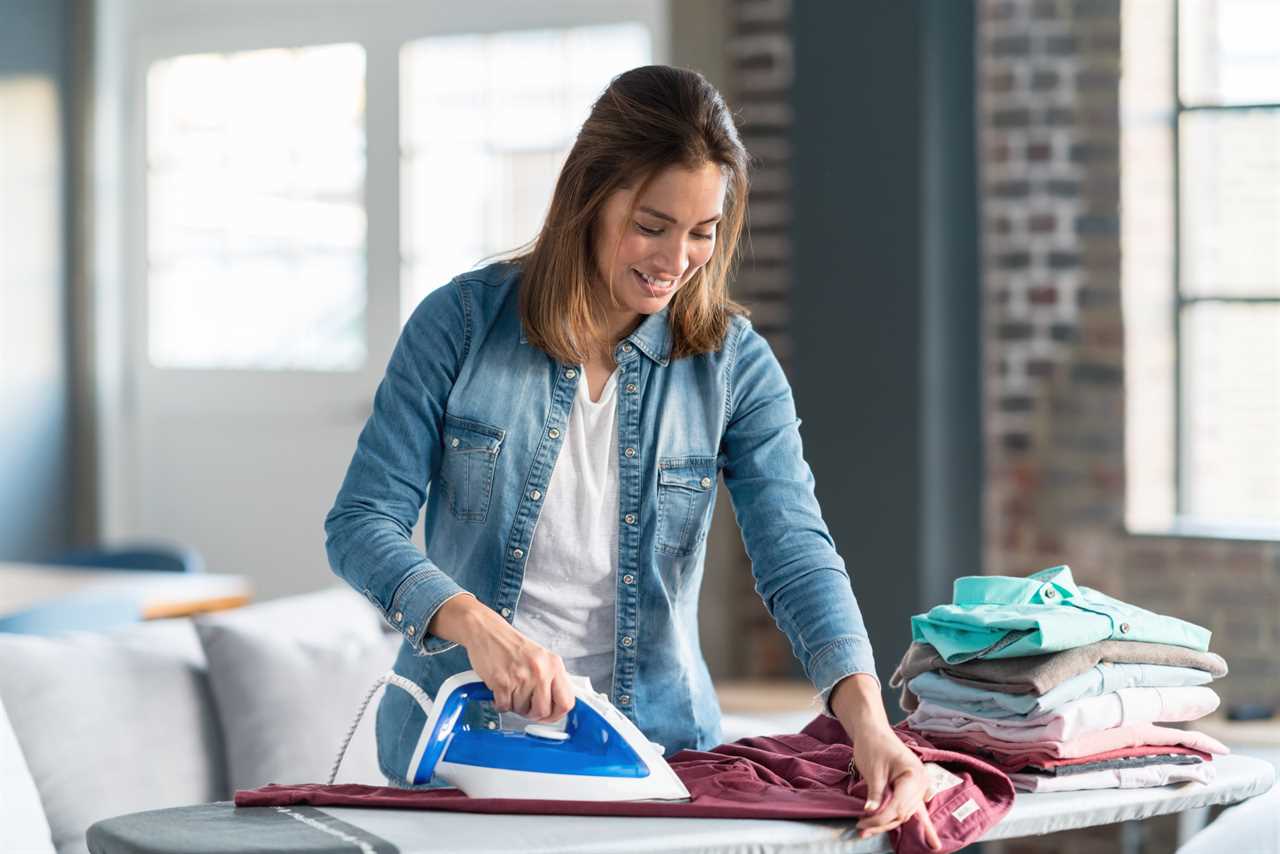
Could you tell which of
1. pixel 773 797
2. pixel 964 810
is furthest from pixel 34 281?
pixel 964 810

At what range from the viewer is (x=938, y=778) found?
62.7 inches

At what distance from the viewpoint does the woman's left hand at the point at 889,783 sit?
1.52 meters

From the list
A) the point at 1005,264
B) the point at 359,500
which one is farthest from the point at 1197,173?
the point at 359,500

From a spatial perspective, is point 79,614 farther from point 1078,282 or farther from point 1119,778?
point 1078,282

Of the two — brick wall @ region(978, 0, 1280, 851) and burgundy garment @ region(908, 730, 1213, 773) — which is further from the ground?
brick wall @ region(978, 0, 1280, 851)

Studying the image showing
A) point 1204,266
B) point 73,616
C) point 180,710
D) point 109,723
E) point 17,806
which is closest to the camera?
point 17,806

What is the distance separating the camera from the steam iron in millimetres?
1563

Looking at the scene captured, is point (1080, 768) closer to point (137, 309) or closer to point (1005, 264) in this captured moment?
point (1005, 264)

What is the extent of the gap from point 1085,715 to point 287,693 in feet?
4.58

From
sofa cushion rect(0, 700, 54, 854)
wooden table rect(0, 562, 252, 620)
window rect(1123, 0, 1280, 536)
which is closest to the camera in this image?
sofa cushion rect(0, 700, 54, 854)

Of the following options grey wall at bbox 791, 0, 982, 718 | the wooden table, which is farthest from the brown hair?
grey wall at bbox 791, 0, 982, 718

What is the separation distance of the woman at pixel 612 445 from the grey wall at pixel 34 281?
3.73 metres

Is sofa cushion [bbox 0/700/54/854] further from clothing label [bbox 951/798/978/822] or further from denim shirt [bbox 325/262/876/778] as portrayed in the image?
clothing label [bbox 951/798/978/822]

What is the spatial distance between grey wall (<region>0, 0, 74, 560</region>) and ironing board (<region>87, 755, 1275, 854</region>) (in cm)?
395
